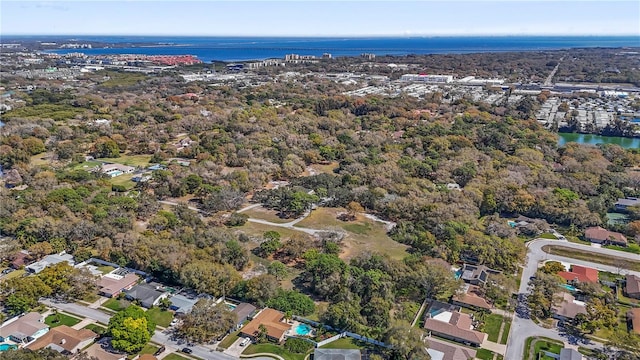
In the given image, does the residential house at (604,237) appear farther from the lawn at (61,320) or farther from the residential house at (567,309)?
the lawn at (61,320)

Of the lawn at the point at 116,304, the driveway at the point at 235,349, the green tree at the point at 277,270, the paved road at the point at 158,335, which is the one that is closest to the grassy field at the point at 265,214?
the green tree at the point at 277,270

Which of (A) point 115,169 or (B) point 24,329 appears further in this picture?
(A) point 115,169

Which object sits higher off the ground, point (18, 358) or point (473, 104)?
point (473, 104)

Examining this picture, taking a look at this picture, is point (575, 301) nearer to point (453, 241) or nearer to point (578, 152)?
point (453, 241)

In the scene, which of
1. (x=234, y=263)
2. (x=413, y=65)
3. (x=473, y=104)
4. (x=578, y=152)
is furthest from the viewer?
(x=413, y=65)

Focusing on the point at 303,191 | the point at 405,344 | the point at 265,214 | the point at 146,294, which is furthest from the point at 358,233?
the point at 146,294

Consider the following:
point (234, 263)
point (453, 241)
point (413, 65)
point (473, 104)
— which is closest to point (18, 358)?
point (234, 263)

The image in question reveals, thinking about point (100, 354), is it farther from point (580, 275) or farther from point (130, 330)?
point (580, 275)

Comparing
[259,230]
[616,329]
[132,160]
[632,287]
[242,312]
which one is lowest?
[616,329]
